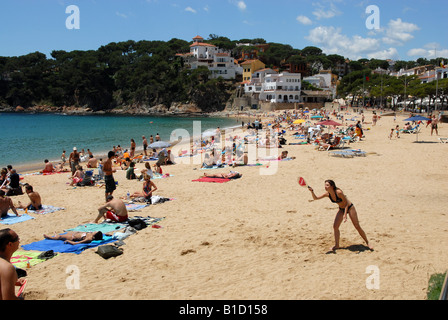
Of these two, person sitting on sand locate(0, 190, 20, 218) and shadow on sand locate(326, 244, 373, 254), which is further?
person sitting on sand locate(0, 190, 20, 218)

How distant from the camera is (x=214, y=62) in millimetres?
88688

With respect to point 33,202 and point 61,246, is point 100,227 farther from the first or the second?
point 33,202

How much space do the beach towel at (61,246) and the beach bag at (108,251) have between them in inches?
16.4

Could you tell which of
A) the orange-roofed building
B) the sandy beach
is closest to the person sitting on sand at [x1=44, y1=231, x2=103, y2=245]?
the sandy beach

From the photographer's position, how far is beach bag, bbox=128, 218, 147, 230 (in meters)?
7.13

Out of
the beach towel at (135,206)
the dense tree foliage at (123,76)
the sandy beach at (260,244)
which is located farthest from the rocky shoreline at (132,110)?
the beach towel at (135,206)

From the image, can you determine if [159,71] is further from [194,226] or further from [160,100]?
[194,226]

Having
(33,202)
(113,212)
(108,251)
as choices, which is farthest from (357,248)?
(33,202)

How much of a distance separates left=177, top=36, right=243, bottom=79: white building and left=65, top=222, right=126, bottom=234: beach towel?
3270 inches

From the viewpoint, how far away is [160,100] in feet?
292

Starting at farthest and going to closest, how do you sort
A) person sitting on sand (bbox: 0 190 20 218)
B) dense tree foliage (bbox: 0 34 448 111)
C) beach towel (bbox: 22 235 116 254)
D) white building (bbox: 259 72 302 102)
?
1. dense tree foliage (bbox: 0 34 448 111)
2. white building (bbox: 259 72 302 102)
3. person sitting on sand (bbox: 0 190 20 218)
4. beach towel (bbox: 22 235 116 254)

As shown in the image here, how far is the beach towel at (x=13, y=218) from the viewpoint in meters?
7.97

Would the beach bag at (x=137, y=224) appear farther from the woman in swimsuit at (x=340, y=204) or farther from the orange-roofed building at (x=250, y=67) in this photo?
the orange-roofed building at (x=250, y=67)

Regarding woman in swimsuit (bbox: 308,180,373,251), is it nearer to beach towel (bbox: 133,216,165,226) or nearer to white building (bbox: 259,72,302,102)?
beach towel (bbox: 133,216,165,226)
